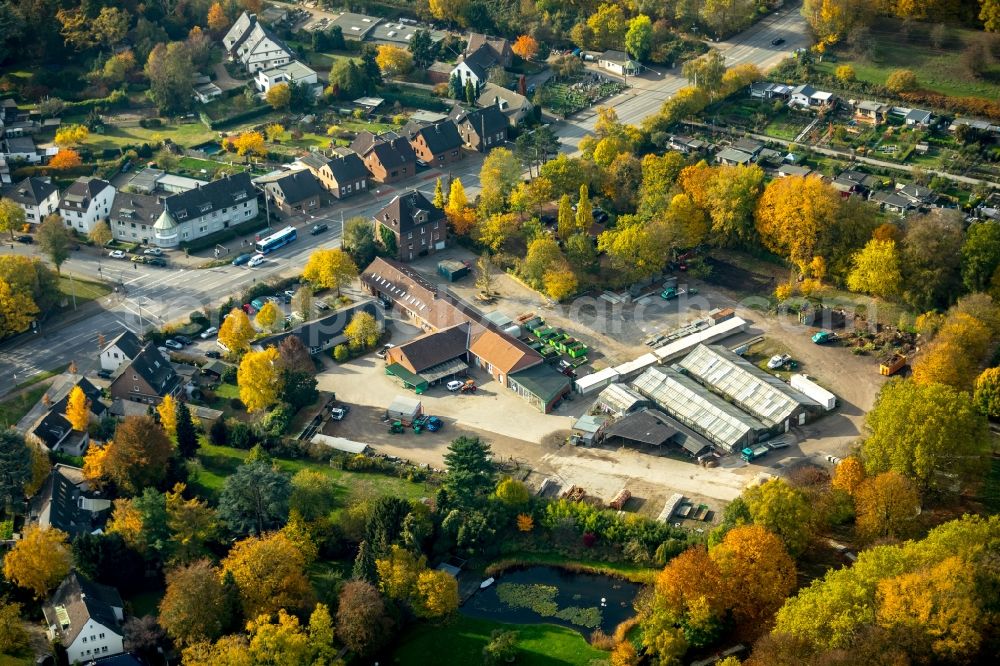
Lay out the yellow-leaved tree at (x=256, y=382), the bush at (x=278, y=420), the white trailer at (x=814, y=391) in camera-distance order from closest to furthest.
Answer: the bush at (x=278, y=420) → the yellow-leaved tree at (x=256, y=382) → the white trailer at (x=814, y=391)

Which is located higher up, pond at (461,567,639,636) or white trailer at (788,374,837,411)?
white trailer at (788,374,837,411)

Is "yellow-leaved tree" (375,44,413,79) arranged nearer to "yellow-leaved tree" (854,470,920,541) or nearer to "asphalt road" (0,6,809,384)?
"asphalt road" (0,6,809,384)

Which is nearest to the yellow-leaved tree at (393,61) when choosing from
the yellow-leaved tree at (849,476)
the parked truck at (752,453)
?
the parked truck at (752,453)

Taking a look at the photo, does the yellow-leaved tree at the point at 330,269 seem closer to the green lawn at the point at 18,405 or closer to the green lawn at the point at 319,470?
the green lawn at the point at 319,470

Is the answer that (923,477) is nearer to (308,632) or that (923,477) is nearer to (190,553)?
(308,632)

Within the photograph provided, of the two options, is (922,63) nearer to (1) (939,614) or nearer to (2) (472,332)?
(2) (472,332)

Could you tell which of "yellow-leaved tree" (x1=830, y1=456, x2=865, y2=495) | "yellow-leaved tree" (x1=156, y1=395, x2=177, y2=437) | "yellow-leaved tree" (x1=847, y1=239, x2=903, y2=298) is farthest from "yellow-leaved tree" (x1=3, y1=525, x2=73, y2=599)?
"yellow-leaved tree" (x1=847, y1=239, x2=903, y2=298)

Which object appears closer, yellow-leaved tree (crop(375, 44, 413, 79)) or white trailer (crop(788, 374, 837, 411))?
white trailer (crop(788, 374, 837, 411))
